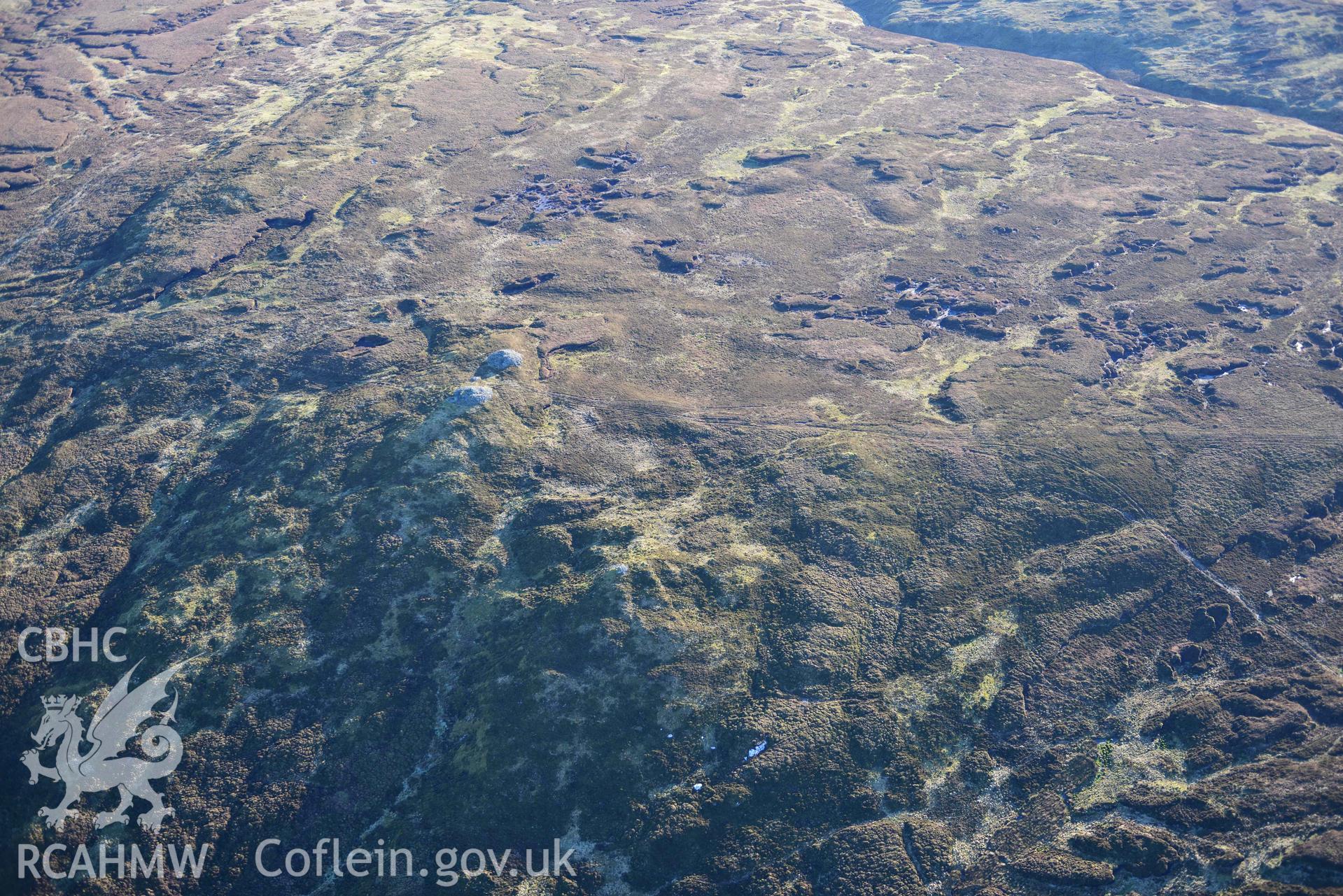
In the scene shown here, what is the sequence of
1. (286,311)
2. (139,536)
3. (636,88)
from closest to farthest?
1. (139,536)
2. (286,311)
3. (636,88)

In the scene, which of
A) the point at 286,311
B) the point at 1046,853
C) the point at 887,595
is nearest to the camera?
the point at 1046,853

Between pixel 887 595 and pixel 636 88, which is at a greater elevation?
pixel 636 88

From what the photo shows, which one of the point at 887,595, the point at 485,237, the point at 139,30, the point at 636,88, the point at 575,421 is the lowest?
the point at 887,595

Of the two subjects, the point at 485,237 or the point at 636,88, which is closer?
the point at 485,237

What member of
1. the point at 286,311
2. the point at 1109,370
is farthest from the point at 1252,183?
the point at 286,311

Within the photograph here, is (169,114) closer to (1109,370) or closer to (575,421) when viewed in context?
(575,421)

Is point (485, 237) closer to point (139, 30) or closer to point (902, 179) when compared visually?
point (902, 179)
